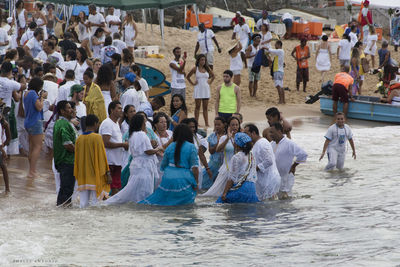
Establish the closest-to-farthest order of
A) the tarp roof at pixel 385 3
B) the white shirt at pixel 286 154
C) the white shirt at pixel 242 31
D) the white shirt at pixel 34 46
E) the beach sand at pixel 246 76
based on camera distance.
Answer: the white shirt at pixel 286 154 → the white shirt at pixel 34 46 → the beach sand at pixel 246 76 → the white shirt at pixel 242 31 → the tarp roof at pixel 385 3

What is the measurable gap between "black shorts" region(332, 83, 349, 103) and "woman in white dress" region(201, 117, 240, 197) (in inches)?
352

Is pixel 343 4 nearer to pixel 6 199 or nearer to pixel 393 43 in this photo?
pixel 393 43

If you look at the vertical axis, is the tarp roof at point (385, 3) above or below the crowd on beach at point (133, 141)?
above

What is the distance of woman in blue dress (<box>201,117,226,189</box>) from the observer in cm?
1004

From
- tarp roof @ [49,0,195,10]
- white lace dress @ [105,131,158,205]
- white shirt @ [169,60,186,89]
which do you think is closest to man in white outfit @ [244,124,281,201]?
white lace dress @ [105,131,158,205]

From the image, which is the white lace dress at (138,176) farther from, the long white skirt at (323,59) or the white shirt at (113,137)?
the long white skirt at (323,59)

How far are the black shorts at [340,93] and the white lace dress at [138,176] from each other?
1010 centimetres

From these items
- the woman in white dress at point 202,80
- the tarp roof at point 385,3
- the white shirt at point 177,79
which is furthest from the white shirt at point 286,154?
the tarp roof at point 385,3

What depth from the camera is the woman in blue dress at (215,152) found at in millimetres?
10039

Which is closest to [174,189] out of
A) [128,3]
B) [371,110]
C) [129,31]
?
[371,110]

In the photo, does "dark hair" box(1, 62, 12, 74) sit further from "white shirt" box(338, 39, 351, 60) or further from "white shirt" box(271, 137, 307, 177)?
"white shirt" box(338, 39, 351, 60)

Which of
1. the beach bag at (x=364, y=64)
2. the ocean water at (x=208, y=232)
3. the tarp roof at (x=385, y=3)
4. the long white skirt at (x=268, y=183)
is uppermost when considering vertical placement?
the tarp roof at (x=385, y=3)

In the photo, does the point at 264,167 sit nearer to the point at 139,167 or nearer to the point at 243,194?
the point at 243,194

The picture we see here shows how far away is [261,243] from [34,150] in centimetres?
465
